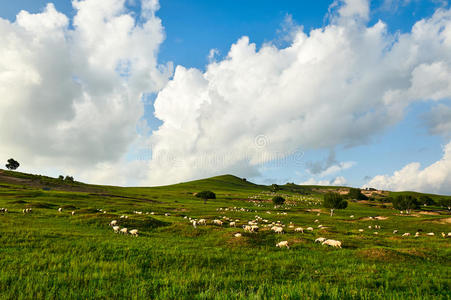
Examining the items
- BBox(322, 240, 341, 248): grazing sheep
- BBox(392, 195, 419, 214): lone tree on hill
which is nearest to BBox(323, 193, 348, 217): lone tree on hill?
BBox(392, 195, 419, 214): lone tree on hill

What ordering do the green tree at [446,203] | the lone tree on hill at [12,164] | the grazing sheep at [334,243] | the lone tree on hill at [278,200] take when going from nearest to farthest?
1. the grazing sheep at [334,243]
2. the lone tree on hill at [278,200]
3. the green tree at [446,203]
4. the lone tree on hill at [12,164]

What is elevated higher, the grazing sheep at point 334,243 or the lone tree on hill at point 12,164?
the lone tree on hill at point 12,164

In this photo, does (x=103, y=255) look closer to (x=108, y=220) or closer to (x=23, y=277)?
(x=23, y=277)

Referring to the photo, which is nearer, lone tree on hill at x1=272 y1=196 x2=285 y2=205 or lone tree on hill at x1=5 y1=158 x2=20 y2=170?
lone tree on hill at x1=272 y1=196 x2=285 y2=205

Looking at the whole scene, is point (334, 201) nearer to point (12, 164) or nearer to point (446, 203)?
point (446, 203)

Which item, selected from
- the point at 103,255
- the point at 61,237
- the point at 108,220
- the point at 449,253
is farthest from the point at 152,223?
the point at 449,253

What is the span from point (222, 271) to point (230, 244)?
8325 millimetres

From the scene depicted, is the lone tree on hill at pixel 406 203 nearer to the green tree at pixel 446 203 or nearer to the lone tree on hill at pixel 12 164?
the green tree at pixel 446 203

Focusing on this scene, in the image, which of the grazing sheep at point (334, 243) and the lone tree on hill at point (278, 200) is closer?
the grazing sheep at point (334, 243)

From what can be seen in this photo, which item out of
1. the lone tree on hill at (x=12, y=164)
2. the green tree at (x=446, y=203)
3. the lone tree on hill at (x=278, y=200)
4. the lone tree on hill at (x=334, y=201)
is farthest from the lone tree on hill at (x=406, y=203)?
the lone tree on hill at (x=12, y=164)

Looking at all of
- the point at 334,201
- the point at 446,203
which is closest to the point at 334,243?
the point at 334,201

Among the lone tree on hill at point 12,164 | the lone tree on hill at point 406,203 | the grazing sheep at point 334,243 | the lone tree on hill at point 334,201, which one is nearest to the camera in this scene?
the grazing sheep at point 334,243

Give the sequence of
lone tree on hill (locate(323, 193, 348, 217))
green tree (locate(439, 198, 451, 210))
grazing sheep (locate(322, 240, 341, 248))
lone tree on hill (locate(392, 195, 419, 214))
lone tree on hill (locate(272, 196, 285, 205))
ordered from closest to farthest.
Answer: grazing sheep (locate(322, 240, 341, 248)), lone tree on hill (locate(323, 193, 348, 217)), lone tree on hill (locate(392, 195, 419, 214)), lone tree on hill (locate(272, 196, 285, 205)), green tree (locate(439, 198, 451, 210))

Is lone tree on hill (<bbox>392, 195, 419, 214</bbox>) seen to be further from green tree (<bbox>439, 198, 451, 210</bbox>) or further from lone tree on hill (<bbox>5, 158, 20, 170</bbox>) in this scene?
lone tree on hill (<bbox>5, 158, 20, 170</bbox>)
